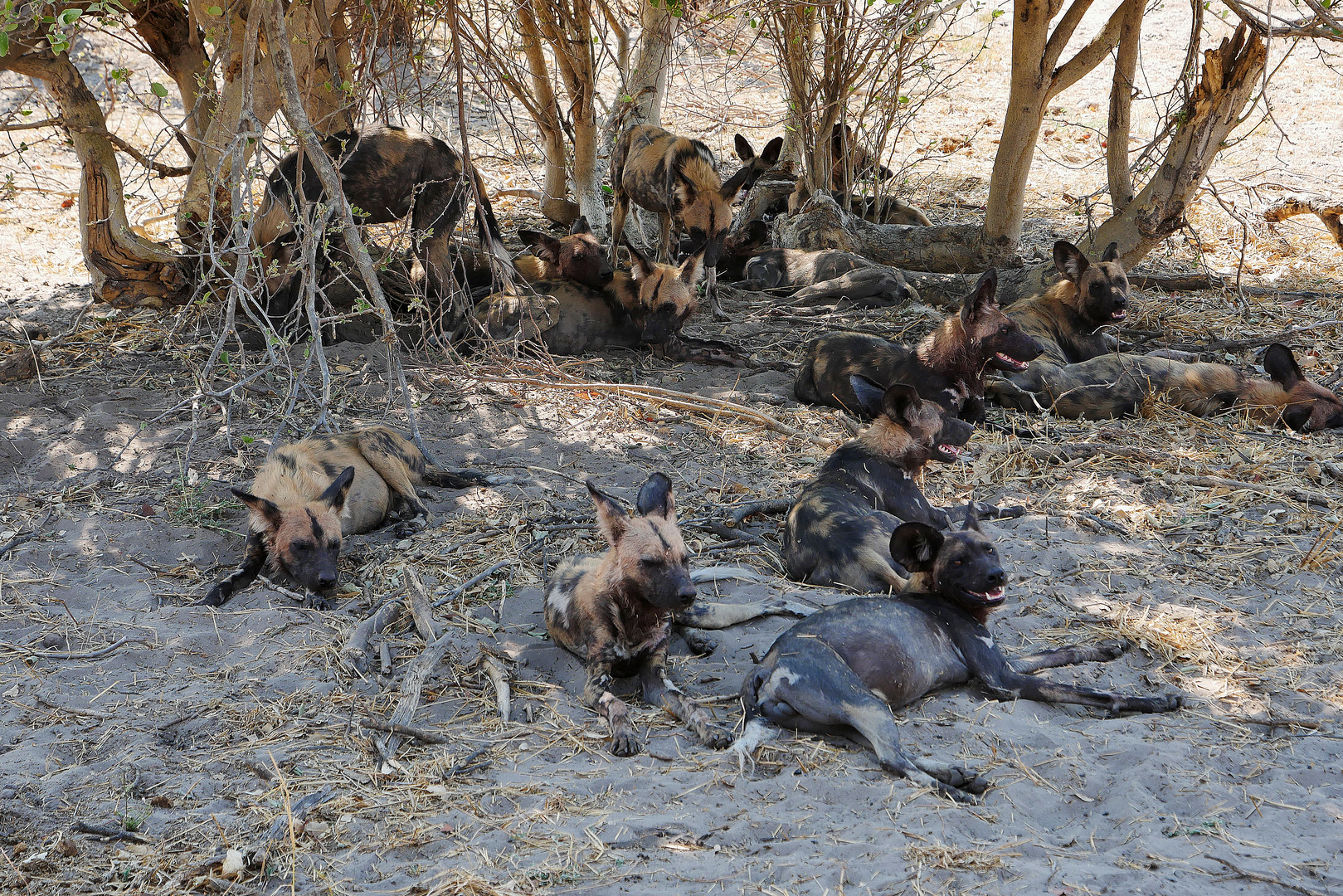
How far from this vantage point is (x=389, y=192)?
658 cm

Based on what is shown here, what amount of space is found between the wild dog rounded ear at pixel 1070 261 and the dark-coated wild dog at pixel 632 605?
450 cm

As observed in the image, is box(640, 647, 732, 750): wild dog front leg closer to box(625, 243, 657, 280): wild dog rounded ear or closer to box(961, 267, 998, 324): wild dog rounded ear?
box(961, 267, 998, 324): wild dog rounded ear

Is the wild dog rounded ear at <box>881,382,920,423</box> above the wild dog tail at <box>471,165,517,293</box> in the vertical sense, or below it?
below

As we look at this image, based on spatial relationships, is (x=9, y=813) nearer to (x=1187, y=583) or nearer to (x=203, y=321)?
(x=1187, y=583)

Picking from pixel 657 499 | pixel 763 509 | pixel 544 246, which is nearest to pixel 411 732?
pixel 657 499

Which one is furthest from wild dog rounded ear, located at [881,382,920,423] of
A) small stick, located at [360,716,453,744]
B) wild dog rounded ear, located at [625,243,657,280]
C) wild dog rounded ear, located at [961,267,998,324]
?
wild dog rounded ear, located at [625,243,657,280]

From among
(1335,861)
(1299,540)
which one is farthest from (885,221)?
(1335,861)

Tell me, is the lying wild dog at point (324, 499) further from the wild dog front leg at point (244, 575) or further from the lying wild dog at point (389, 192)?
the lying wild dog at point (389, 192)

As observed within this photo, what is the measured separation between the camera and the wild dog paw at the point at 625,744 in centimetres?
316

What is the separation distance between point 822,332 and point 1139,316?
94.3 inches

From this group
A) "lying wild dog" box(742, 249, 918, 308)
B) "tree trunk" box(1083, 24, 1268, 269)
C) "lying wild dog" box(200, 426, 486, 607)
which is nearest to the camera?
"lying wild dog" box(200, 426, 486, 607)

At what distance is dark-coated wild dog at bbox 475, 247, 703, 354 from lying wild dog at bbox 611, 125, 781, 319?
0.52 metres

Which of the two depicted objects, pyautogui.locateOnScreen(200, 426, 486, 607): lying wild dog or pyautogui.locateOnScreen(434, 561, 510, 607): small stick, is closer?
pyautogui.locateOnScreen(434, 561, 510, 607): small stick

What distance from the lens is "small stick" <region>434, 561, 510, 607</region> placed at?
4.13 meters
